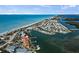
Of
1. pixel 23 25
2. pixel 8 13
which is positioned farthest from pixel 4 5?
pixel 23 25

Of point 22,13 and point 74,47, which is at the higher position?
point 22,13

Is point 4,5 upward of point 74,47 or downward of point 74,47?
upward

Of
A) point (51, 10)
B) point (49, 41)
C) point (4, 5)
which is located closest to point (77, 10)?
point (51, 10)

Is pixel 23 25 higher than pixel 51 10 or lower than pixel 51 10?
lower

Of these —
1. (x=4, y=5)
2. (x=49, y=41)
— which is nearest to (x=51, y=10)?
(x=49, y=41)

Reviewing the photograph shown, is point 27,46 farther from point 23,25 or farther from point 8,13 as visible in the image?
point 8,13

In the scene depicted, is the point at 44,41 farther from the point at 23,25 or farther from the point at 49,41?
the point at 23,25
